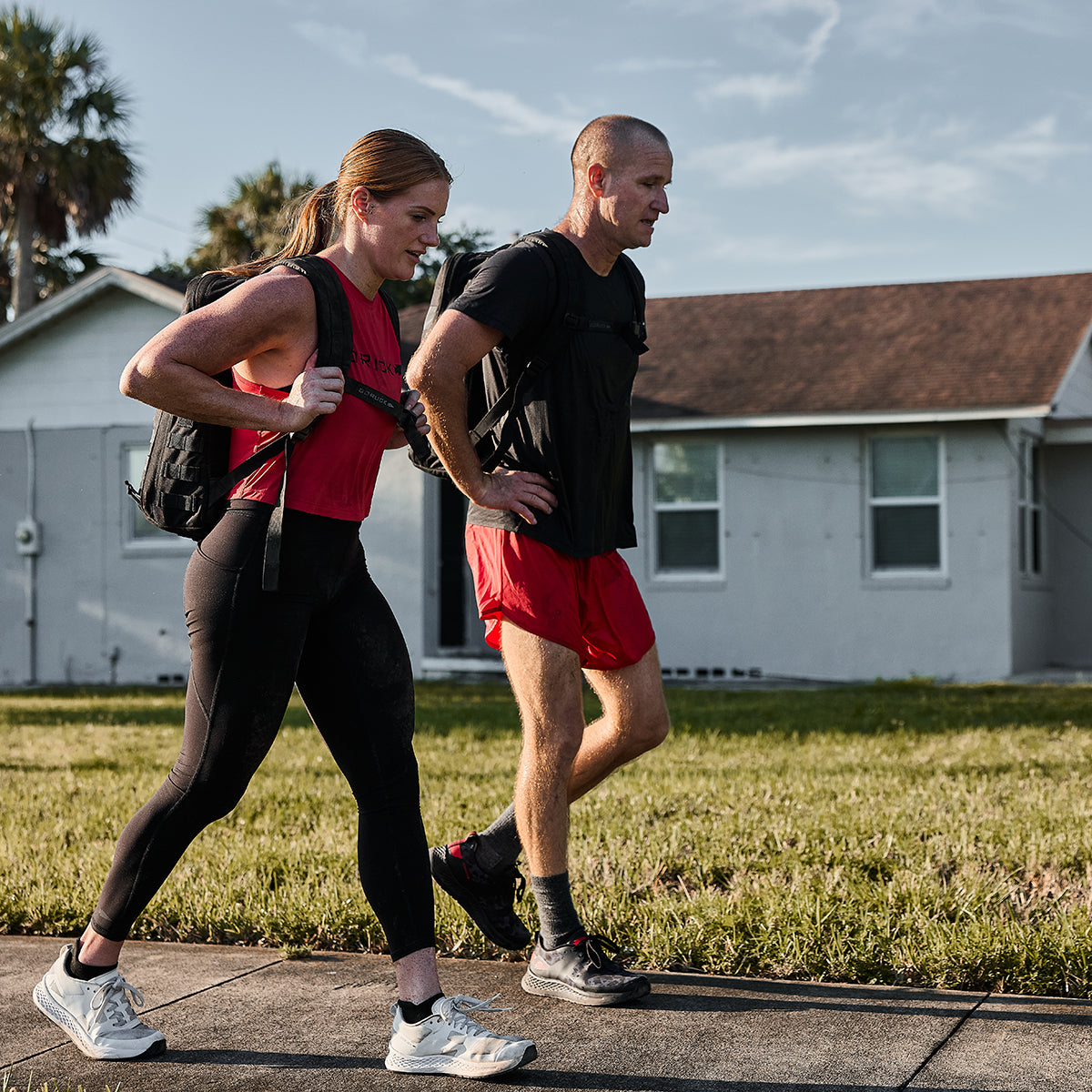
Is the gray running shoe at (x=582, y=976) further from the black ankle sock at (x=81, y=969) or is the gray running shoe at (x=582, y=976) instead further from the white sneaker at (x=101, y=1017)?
the black ankle sock at (x=81, y=969)

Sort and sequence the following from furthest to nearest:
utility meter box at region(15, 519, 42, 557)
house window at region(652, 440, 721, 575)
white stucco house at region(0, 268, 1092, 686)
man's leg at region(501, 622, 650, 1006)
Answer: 1. utility meter box at region(15, 519, 42, 557)
2. house window at region(652, 440, 721, 575)
3. white stucco house at region(0, 268, 1092, 686)
4. man's leg at region(501, 622, 650, 1006)

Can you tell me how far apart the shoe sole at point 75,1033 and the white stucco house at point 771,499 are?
12739 millimetres

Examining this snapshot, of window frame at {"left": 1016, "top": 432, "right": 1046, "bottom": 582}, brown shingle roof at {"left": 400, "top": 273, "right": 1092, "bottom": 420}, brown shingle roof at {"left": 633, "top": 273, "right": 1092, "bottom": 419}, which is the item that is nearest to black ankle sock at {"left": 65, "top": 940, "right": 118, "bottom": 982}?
brown shingle roof at {"left": 400, "top": 273, "right": 1092, "bottom": 420}

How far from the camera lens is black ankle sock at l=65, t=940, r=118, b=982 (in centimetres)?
349

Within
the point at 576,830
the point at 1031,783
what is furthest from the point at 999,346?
the point at 576,830

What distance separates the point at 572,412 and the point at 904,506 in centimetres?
1223

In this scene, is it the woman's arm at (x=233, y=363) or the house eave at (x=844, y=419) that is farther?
the house eave at (x=844, y=419)

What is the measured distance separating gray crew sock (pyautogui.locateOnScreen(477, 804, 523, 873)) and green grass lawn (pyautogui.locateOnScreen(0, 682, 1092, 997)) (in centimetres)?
36

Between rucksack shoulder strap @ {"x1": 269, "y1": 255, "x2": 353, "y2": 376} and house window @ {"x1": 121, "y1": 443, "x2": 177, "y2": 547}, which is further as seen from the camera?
house window @ {"x1": 121, "y1": 443, "x2": 177, "y2": 547}

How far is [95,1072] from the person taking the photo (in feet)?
11.0

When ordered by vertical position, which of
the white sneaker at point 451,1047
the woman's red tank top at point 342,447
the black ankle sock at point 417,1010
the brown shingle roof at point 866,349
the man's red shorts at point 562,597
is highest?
the brown shingle roof at point 866,349

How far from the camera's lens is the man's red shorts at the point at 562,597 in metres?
3.95

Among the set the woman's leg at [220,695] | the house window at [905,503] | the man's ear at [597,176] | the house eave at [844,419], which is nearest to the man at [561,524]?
the man's ear at [597,176]

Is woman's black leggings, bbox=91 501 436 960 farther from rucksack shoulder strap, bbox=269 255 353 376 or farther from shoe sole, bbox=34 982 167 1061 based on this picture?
rucksack shoulder strap, bbox=269 255 353 376
